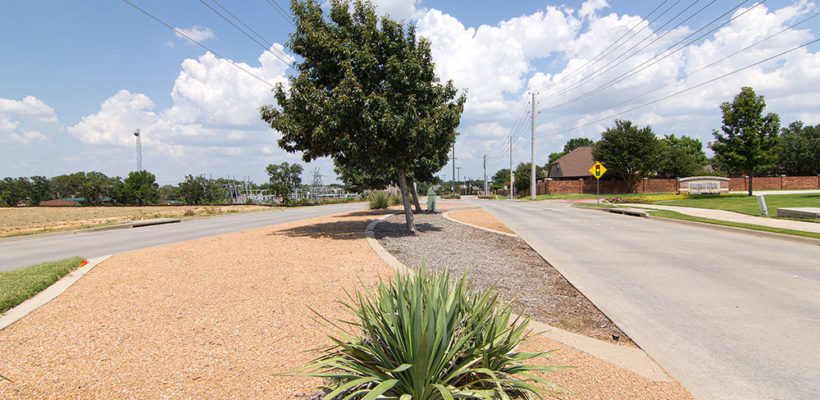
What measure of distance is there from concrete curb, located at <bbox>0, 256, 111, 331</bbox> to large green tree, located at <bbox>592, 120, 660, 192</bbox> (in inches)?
1813

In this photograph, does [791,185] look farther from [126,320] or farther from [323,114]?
[126,320]

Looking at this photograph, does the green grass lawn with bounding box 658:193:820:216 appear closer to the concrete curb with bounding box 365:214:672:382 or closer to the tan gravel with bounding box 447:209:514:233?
the tan gravel with bounding box 447:209:514:233

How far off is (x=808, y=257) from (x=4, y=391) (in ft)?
41.2

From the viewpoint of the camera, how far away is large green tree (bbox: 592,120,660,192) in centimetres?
4038

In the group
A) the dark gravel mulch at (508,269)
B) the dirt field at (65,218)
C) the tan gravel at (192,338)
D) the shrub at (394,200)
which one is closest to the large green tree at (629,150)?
the shrub at (394,200)

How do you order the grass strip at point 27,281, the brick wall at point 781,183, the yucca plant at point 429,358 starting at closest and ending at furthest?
the yucca plant at point 429,358, the grass strip at point 27,281, the brick wall at point 781,183

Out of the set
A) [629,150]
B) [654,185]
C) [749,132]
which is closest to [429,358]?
Result: [749,132]

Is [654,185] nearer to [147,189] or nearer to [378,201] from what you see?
[378,201]

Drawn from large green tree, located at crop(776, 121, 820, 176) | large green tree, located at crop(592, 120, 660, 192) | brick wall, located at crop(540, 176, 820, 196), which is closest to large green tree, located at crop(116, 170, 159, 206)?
brick wall, located at crop(540, 176, 820, 196)

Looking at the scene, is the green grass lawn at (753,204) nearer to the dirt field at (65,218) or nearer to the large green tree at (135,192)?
the dirt field at (65,218)

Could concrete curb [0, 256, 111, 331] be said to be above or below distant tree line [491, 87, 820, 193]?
below

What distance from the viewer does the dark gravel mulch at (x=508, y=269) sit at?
14.6ft

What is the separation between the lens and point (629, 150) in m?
40.9

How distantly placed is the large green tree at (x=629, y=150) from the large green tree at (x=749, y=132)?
12.5 meters
